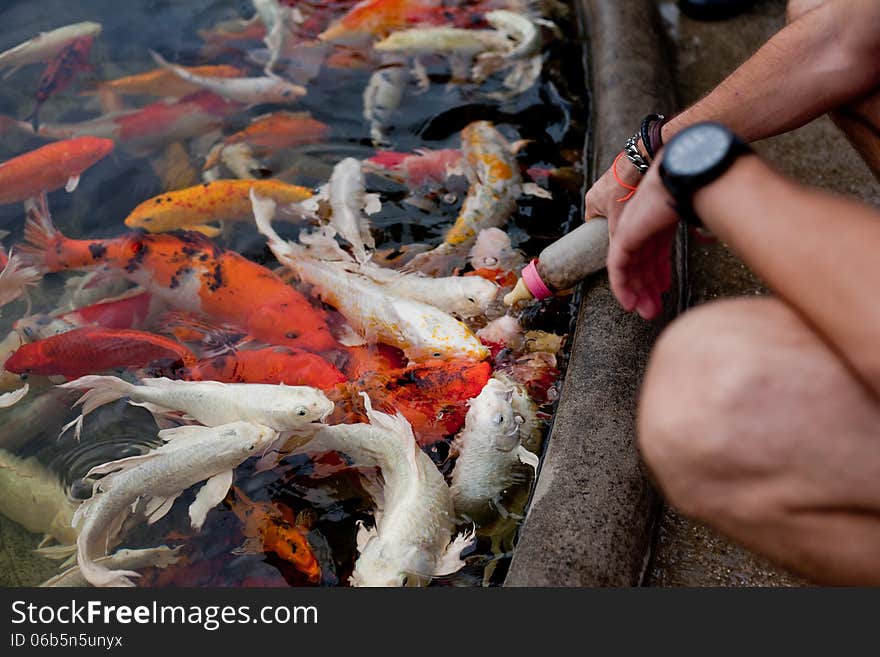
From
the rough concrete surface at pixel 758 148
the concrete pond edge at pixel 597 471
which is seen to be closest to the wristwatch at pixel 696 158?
the concrete pond edge at pixel 597 471

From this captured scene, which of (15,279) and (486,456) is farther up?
(15,279)

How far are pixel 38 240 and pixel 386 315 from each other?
187 cm

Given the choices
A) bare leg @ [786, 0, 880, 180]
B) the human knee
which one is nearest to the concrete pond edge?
the human knee

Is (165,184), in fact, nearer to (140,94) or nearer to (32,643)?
(140,94)

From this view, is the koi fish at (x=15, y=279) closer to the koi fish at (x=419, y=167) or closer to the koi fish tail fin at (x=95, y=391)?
the koi fish tail fin at (x=95, y=391)

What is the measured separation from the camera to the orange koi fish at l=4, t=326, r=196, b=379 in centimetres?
328

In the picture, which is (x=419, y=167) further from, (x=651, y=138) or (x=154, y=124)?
(x=651, y=138)

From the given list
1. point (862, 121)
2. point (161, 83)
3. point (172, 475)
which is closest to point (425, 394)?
point (172, 475)

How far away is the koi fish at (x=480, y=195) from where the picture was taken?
3.80 m

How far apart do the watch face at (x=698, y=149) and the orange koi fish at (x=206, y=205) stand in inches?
101

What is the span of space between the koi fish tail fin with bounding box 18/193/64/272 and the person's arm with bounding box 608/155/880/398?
3.22 meters

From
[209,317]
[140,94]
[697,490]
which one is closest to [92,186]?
[140,94]

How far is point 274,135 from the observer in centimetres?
467

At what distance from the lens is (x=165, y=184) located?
4.44m
